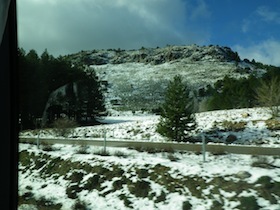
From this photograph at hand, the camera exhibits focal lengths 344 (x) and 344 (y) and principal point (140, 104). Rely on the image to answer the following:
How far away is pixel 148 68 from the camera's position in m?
12.1

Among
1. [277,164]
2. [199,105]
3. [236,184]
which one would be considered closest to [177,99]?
[199,105]

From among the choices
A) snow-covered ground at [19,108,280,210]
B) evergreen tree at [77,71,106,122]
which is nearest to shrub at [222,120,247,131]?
snow-covered ground at [19,108,280,210]

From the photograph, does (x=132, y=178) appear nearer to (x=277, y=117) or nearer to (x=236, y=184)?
(x=236, y=184)

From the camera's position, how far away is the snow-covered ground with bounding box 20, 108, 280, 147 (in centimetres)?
685

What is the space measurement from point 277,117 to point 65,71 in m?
6.10

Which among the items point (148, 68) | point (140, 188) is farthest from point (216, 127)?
point (140, 188)

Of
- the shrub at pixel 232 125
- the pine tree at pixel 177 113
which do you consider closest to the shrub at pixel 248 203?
the pine tree at pixel 177 113

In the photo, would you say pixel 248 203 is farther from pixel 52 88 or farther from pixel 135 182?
pixel 52 88

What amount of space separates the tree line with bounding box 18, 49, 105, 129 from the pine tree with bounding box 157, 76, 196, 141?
153 centimetres

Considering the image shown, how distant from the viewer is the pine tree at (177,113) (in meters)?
6.35

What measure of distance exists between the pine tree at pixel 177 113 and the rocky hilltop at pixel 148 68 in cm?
40

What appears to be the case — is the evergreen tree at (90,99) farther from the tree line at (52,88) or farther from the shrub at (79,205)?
the shrub at (79,205)

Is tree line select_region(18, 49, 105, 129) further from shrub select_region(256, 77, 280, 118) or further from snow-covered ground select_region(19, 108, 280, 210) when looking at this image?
shrub select_region(256, 77, 280, 118)

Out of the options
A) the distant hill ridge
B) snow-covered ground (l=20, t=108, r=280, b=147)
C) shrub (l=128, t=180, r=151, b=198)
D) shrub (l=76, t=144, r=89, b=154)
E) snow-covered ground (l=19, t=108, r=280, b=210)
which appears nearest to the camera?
snow-covered ground (l=19, t=108, r=280, b=210)
